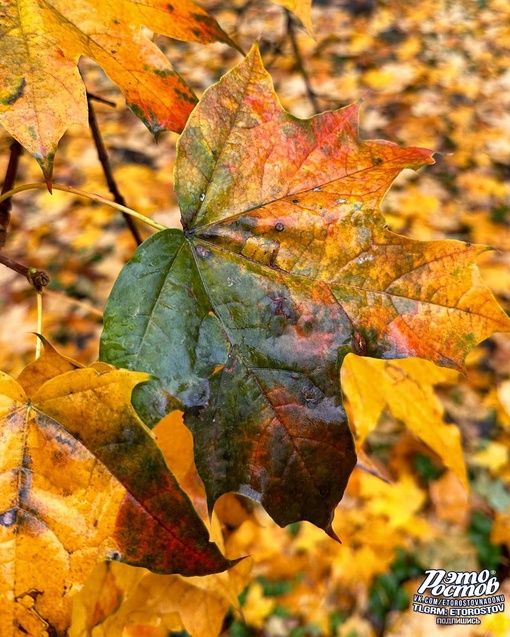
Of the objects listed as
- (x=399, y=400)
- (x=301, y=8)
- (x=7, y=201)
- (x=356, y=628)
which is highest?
(x=301, y=8)

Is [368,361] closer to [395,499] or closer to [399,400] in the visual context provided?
[399,400]

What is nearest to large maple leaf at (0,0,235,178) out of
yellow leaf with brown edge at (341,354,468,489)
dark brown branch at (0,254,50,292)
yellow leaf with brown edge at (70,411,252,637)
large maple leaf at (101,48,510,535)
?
large maple leaf at (101,48,510,535)

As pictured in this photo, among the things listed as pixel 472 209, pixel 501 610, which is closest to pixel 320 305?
pixel 501 610

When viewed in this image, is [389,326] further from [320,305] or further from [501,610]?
[501,610]

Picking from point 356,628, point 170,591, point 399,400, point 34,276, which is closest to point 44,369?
point 34,276

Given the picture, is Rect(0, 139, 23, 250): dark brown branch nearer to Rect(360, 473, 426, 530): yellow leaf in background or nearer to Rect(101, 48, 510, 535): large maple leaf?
Rect(101, 48, 510, 535): large maple leaf
